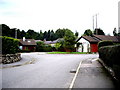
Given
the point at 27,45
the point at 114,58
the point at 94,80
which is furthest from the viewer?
the point at 27,45

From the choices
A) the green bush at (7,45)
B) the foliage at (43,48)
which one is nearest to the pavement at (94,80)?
the green bush at (7,45)

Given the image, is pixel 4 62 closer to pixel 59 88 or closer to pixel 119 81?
pixel 59 88

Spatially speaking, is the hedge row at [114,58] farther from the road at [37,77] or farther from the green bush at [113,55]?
the road at [37,77]

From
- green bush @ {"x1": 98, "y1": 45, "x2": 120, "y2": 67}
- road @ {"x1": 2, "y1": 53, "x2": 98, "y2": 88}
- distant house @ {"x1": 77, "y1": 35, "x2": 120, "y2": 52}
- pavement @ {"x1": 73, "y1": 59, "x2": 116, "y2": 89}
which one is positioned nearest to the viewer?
green bush @ {"x1": 98, "y1": 45, "x2": 120, "y2": 67}

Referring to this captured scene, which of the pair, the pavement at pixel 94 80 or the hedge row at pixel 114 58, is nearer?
the hedge row at pixel 114 58

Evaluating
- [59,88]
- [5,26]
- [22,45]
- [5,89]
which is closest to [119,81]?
[59,88]

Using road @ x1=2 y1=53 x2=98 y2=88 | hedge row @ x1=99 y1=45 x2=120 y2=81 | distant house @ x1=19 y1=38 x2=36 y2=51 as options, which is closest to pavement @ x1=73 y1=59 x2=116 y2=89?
road @ x1=2 y1=53 x2=98 y2=88

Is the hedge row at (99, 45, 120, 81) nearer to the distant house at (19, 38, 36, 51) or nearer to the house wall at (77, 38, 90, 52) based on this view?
the house wall at (77, 38, 90, 52)

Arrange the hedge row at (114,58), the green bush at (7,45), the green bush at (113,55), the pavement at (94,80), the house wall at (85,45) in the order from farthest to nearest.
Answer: the house wall at (85,45) < the green bush at (7,45) < the pavement at (94,80) < the green bush at (113,55) < the hedge row at (114,58)

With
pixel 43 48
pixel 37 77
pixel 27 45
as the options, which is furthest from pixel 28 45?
pixel 37 77

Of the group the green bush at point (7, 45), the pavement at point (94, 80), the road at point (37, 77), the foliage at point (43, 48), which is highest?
the green bush at point (7, 45)

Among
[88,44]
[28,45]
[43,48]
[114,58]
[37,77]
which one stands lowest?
[37,77]

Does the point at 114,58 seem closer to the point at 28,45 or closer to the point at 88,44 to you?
the point at 88,44

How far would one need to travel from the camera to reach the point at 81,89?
5.91m
